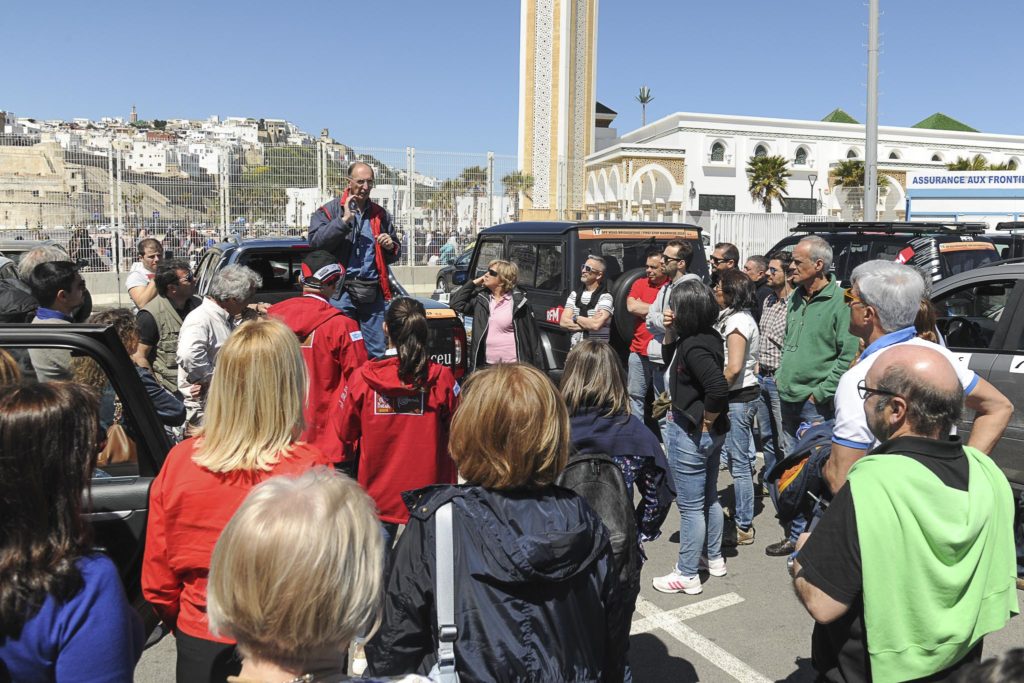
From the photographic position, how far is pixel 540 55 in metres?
53.6

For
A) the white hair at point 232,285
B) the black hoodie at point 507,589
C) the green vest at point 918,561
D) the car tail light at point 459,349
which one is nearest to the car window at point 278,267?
the car tail light at point 459,349

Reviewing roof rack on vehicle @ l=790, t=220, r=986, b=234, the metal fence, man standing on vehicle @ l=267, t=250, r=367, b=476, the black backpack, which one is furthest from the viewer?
the metal fence

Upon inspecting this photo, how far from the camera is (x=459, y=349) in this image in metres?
7.36

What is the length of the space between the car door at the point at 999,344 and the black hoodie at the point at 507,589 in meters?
4.26

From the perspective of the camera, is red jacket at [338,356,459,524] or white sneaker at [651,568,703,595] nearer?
red jacket at [338,356,459,524]

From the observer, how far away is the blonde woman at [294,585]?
158 centimetres

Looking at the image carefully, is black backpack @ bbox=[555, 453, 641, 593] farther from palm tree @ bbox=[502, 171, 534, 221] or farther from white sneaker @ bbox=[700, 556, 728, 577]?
palm tree @ bbox=[502, 171, 534, 221]

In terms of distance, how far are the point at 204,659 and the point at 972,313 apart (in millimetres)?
5998

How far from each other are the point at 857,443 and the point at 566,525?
1.59m

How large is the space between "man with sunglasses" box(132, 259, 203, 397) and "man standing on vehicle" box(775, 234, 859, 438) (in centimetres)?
453

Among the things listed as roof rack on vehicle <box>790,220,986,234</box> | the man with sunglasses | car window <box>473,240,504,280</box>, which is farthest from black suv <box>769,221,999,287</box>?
the man with sunglasses

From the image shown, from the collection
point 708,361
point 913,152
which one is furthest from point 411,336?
point 913,152

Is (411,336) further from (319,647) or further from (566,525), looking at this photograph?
(319,647)

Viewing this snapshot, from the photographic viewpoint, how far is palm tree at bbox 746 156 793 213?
163ft
